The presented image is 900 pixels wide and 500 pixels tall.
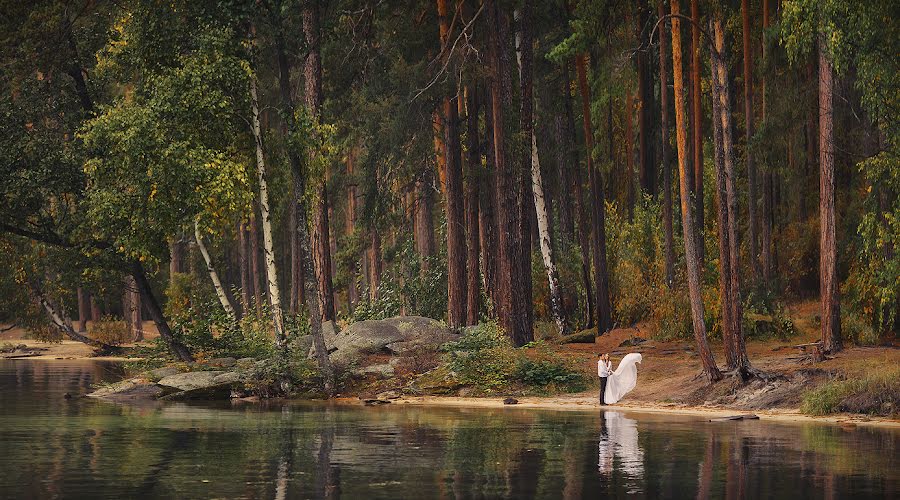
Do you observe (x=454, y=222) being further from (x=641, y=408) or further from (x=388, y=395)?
(x=641, y=408)

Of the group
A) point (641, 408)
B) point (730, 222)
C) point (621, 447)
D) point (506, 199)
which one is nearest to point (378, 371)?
point (506, 199)

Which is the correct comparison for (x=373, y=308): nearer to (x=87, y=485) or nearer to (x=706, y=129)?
(x=706, y=129)

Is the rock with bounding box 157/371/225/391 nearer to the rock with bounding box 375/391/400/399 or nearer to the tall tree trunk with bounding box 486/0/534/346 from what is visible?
the rock with bounding box 375/391/400/399

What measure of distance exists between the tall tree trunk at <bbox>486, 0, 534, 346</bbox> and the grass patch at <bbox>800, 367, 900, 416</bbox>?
38.6 ft

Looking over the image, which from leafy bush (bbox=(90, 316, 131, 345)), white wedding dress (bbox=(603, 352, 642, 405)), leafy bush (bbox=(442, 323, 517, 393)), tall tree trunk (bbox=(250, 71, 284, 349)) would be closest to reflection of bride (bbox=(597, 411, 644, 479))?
white wedding dress (bbox=(603, 352, 642, 405))

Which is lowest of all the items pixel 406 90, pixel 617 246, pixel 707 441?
pixel 707 441

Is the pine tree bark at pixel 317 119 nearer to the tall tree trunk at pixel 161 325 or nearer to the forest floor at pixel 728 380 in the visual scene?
the tall tree trunk at pixel 161 325

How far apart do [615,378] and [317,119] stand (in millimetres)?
11142

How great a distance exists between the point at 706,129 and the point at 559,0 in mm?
21576

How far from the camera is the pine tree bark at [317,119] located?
122ft

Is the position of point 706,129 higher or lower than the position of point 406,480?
higher

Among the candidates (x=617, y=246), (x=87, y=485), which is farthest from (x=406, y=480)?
(x=617, y=246)

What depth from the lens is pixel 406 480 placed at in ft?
58.0

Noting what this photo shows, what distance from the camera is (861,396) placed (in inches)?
1069
